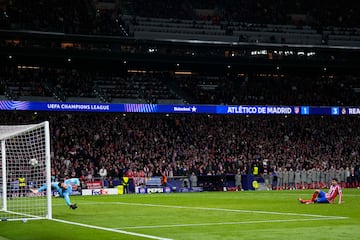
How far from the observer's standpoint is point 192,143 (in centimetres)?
5334

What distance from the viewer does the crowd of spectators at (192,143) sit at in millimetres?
47281

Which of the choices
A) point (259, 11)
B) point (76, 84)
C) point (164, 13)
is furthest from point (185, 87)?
point (259, 11)

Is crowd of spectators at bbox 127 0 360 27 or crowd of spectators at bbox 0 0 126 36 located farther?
crowd of spectators at bbox 127 0 360 27

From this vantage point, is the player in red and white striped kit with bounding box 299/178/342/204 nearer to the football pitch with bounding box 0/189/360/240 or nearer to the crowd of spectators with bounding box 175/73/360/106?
the football pitch with bounding box 0/189/360/240

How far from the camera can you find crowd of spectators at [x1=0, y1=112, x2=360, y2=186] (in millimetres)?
47281

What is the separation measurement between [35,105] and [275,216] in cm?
3281

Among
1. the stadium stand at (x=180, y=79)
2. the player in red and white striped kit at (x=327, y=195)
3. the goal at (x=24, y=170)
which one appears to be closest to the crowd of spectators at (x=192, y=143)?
the stadium stand at (x=180, y=79)

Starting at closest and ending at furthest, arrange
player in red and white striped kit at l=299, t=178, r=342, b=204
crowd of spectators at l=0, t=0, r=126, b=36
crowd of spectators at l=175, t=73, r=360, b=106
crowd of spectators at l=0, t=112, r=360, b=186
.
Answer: player in red and white striped kit at l=299, t=178, r=342, b=204, crowd of spectators at l=0, t=112, r=360, b=186, crowd of spectators at l=0, t=0, r=126, b=36, crowd of spectators at l=175, t=73, r=360, b=106

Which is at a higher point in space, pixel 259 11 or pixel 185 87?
pixel 259 11

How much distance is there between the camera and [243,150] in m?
53.7

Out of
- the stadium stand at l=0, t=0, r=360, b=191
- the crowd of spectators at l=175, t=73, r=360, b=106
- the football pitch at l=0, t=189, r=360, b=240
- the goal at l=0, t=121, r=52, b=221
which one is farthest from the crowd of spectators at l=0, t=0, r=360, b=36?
the football pitch at l=0, t=189, r=360, b=240

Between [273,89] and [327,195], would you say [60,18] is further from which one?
[327,195]

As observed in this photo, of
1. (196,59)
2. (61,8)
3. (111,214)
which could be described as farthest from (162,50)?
(111,214)

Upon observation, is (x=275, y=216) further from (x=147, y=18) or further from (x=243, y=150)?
(x=147, y=18)
